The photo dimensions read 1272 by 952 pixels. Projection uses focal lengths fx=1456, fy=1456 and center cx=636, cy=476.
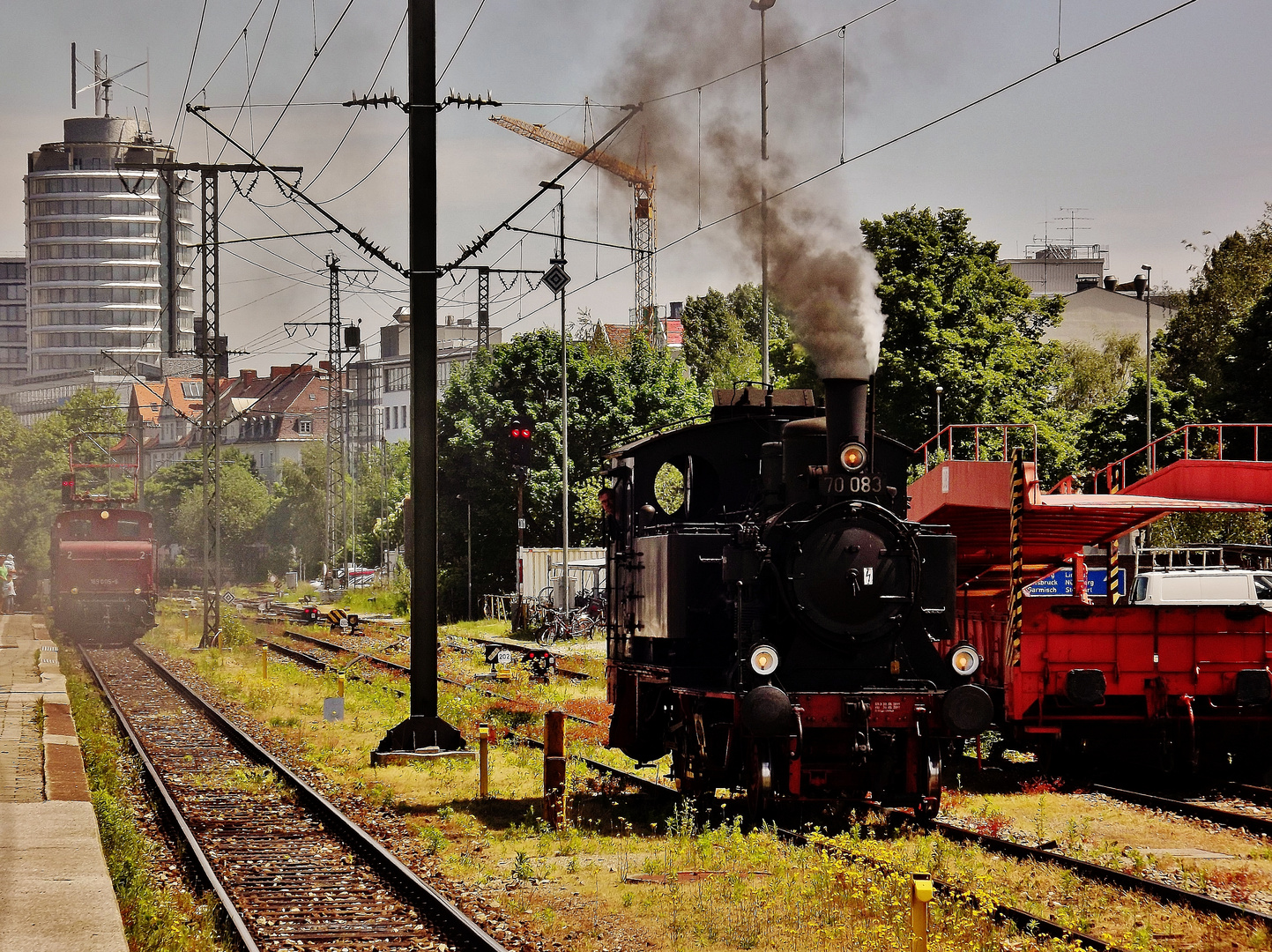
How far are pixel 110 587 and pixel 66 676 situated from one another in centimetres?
1112

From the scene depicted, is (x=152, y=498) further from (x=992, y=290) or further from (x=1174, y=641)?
(x=1174, y=641)

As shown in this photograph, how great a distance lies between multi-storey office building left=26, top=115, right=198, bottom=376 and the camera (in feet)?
537

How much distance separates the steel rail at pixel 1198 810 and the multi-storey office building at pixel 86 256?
159 metres

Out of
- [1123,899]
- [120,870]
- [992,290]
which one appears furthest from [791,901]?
[992,290]

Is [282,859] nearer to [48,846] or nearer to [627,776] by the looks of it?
[48,846]

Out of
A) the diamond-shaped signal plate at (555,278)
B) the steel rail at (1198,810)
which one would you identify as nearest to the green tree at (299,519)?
the diamond-shaped signal plate at (555,278)

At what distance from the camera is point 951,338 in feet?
145

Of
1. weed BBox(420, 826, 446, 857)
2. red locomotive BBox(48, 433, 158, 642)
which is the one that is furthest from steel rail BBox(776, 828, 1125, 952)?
red locomotive BBox(48, 433, 158, 642)

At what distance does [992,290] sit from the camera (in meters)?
46.4

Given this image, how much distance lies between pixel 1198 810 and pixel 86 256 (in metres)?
169

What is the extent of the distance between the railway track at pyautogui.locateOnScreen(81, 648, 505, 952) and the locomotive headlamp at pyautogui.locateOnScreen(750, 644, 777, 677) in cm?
308

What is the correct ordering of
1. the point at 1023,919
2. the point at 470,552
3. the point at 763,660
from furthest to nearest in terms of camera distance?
the point at 470,552 < the point at 763,660 < the point at 1023,919

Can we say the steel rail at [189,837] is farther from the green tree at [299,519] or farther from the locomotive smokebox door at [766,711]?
the green tree at [299,519]

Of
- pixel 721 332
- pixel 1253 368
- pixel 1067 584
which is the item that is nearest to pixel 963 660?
pixel 1067 584
